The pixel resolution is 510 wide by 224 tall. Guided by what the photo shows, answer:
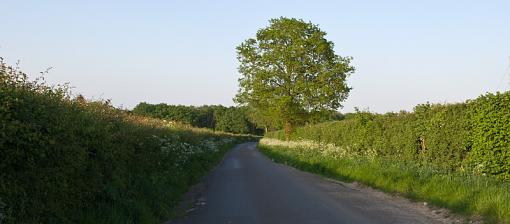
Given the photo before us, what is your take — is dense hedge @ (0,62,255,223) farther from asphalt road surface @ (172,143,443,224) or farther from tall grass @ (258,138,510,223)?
tall grass @ (258,138,510,223)

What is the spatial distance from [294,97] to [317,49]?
4.91 m

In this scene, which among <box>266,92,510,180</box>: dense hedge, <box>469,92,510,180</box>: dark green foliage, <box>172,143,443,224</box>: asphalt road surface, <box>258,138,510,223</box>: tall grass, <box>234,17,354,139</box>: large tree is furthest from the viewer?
<box>234,17,354,139</box>: large tree

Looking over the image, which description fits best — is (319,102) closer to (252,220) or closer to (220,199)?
(220,199)

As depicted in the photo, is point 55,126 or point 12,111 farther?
point 55,126

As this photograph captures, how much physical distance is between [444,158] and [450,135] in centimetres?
92

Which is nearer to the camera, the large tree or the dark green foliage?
the dark green foliage

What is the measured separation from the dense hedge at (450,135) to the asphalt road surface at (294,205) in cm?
294

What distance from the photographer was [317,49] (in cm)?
4925

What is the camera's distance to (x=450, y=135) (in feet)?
59.5

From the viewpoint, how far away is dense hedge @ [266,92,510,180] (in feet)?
48.8

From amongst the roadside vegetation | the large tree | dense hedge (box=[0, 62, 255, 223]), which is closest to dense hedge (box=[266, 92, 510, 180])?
the roadside vegetation

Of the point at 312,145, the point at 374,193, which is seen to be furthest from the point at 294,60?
Answer: the point at 374,193

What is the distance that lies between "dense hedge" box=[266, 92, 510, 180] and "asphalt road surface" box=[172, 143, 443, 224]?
9.66ft

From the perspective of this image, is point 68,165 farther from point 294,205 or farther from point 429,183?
point 429,183
